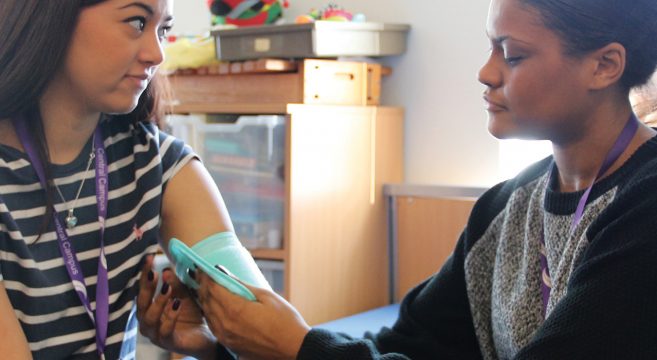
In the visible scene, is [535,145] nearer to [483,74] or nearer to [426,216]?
[426,216]

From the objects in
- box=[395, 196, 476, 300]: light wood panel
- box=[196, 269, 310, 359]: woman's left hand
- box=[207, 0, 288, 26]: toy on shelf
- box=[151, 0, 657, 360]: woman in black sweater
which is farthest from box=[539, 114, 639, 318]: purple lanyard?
box=[207, 0, 288, 26]: toy on shelf

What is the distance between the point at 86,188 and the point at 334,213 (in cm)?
138

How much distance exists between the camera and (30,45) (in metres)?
1.08

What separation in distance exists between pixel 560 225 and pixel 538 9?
30cm

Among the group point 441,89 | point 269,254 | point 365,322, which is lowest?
point 365,322

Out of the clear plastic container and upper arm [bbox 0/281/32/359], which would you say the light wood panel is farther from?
upper arm [bbox 0/281/32/359]

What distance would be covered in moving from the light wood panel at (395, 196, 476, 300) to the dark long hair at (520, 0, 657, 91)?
1.30 metres

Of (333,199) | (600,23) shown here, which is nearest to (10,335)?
(600,23)

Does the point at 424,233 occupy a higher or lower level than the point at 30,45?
lower

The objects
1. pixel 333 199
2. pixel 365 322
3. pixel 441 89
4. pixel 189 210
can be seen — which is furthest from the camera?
pixel 441 89

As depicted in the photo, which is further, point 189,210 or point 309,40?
point 309,40

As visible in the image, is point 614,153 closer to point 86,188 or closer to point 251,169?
point 86,188

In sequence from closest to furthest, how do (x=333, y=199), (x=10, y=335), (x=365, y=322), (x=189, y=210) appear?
(x=10, y=335)
(x=189, y=210)
(x=365, y=322)
(x=333, y=199)

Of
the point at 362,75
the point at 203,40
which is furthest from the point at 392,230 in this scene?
the point at 203,40
